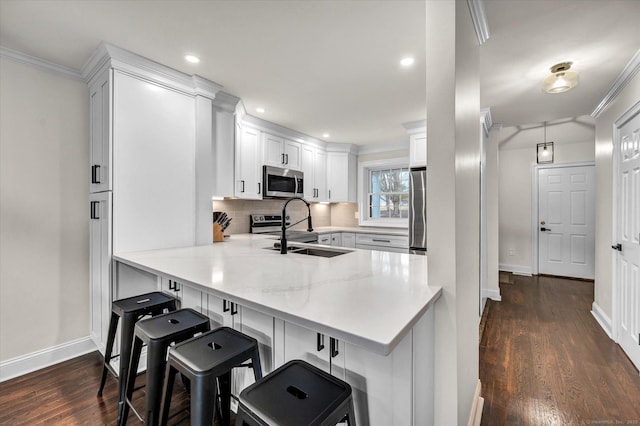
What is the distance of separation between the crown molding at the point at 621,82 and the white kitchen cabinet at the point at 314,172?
3.38 m

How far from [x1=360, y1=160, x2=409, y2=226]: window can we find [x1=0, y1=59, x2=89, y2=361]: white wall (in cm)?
385

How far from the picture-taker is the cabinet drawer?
3975mm

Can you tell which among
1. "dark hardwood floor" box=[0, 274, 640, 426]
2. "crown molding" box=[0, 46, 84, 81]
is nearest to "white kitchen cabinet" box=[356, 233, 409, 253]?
"dark hardwood floor" box=[0, 274, 640, 426]

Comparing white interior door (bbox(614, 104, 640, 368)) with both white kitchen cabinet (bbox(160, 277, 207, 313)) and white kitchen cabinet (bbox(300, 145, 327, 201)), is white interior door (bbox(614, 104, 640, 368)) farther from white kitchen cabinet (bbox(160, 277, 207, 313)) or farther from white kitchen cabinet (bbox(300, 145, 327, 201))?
white kitchen cabinet (bbox(300, 145, 327, 201))

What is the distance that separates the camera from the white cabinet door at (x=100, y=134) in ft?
Answer: 6.62

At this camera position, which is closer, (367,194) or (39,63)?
(39,63)

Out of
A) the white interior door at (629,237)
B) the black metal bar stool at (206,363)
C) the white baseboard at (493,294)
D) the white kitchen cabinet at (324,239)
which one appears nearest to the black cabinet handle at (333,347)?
the black metal bar stool at (206,363)

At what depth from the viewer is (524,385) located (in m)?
2.01

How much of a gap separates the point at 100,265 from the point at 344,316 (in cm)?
215

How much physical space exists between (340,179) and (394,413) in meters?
3.90

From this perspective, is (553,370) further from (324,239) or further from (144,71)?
(144,71)

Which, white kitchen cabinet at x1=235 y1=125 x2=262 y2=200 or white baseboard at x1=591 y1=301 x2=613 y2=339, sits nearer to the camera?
white baseboard at x1=591 y1=301 x2=613 y2=339

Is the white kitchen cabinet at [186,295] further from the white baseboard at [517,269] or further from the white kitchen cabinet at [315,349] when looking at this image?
the white baseboard at [517,269]

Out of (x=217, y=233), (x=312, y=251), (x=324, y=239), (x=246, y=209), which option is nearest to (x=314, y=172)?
(x=324, y=239)
